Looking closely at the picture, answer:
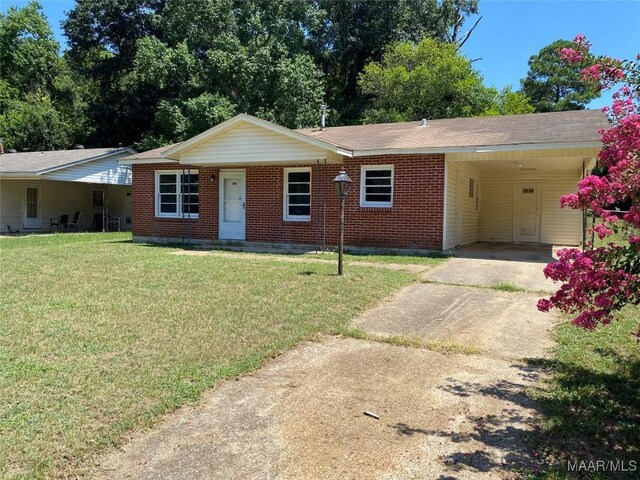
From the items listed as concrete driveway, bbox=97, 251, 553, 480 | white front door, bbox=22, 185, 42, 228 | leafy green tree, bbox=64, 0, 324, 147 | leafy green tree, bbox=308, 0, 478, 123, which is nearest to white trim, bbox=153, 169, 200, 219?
leafy green tree, bbox=64, 0, 324, 147

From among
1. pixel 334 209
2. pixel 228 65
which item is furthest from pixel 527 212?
pixel 228 65

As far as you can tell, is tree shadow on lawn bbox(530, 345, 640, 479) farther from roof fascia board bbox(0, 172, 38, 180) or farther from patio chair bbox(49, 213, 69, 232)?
patio chair bbox(49, 213, 69, 232)

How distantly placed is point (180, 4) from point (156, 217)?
51.6ft

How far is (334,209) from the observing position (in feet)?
42.9

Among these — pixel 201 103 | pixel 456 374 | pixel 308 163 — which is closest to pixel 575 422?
pixel 456 374

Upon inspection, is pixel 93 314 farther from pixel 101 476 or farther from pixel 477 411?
pixel 477 411

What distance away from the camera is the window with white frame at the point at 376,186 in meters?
12.4

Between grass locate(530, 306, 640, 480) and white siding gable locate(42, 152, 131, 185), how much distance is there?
2092cm

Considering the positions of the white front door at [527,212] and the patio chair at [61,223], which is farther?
the patio chair at [61,223]

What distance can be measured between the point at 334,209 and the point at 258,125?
A: 120 inches

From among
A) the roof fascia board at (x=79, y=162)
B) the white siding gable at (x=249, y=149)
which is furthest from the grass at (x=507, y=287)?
the roof fascia board at (x=79, y=162)

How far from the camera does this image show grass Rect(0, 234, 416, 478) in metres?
3.21

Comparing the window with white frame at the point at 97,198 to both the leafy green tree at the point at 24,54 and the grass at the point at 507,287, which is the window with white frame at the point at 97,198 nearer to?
the leafy green tree at the point at 24,54

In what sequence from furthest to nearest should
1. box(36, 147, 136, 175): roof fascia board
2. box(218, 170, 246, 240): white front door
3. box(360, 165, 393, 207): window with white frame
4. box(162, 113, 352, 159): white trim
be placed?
box(36, 147, 136, 175): roof fascia board < box(218, 170, 246, 240): white front door < box(360, 165, 393, 207): window with white frame < box(162, 113, 352, 159): white trim
